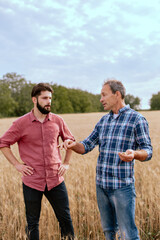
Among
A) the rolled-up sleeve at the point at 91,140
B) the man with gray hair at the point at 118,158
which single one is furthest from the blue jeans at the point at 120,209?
the rolled-up sleeve at the point at 91,140

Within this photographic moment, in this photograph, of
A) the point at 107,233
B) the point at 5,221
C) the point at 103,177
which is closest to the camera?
the point at 103,177

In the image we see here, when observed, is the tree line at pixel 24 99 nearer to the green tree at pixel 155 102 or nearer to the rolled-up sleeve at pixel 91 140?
the green tree at pixel 155 102

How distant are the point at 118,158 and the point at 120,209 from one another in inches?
20.5

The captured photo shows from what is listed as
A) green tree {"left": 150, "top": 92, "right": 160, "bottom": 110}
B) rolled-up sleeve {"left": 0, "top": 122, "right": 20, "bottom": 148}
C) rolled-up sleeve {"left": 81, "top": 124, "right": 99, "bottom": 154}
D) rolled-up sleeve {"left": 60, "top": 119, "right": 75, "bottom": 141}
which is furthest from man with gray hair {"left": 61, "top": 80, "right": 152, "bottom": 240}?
green tree {"left": 150, "top": 92, "right": 160, "bottom": 110}

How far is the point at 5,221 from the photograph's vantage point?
388 centimetres

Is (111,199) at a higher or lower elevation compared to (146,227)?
higher

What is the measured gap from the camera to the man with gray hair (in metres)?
2.51

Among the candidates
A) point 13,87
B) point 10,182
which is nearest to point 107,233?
point 10,182

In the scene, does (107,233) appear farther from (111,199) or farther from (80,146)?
(80,146)

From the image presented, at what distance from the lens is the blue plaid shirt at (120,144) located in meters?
2.51

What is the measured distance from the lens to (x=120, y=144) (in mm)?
2564

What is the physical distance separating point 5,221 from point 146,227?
2.28m

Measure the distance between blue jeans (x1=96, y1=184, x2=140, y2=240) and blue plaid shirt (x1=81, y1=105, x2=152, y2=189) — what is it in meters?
0.09

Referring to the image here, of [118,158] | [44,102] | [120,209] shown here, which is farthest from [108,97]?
[120,209]
